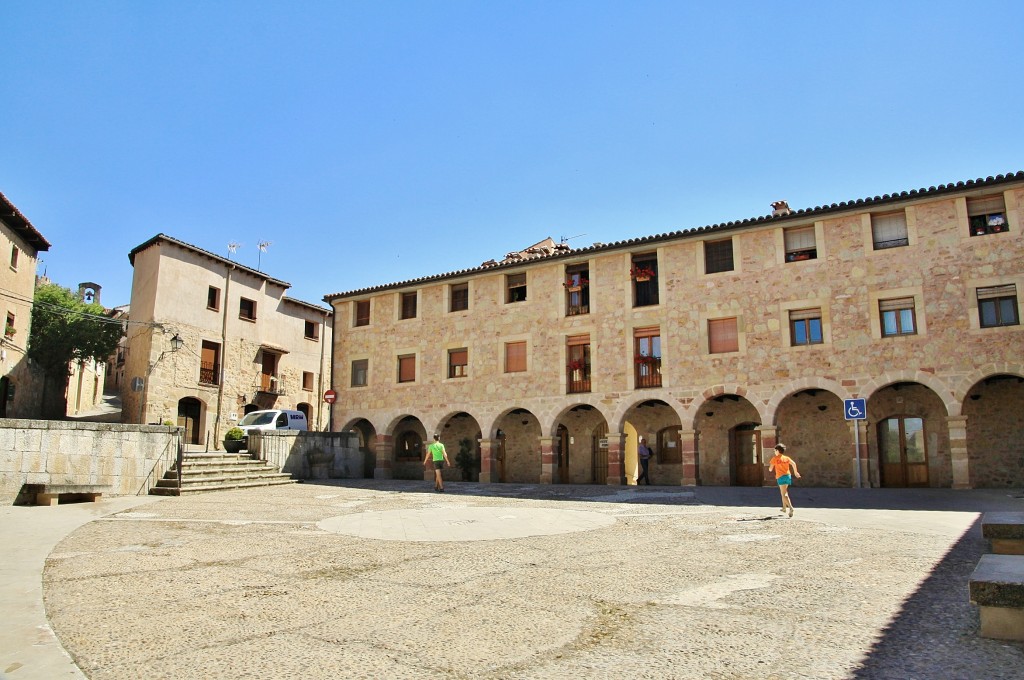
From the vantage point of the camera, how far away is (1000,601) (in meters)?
4.18

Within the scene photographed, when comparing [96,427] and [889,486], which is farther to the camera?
[889,486]

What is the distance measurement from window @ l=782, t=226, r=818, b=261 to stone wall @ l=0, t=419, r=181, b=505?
679 inches

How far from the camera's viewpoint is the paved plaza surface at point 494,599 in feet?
13.2

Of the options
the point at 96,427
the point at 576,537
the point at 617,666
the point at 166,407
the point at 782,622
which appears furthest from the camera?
the point at 166,407

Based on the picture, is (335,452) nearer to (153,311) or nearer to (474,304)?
(474,304)

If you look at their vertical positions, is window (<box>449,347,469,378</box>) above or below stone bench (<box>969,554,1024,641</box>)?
above

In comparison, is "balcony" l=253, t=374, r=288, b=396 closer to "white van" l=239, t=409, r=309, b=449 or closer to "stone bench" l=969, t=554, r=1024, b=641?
"white van" l=239, t=409, r=309, b=449

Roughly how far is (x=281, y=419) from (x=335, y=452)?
2376 mm

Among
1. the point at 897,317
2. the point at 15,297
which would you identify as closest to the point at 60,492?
the point at 15,297

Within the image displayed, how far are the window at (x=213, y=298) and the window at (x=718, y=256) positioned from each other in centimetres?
2176

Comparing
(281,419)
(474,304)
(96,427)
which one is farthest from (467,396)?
(96,427)

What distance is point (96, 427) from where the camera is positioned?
14812 mm

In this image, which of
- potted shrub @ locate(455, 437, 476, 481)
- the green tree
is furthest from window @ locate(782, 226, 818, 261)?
the green tree

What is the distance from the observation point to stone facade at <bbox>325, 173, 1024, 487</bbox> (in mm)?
18375
